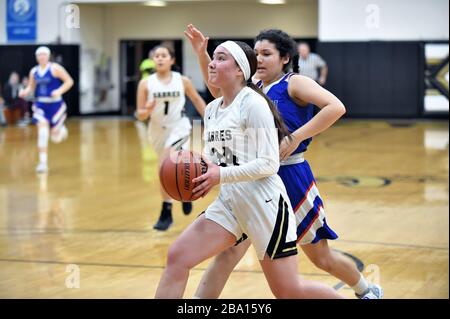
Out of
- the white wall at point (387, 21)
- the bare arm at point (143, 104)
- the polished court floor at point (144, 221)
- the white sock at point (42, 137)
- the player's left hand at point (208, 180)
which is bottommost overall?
the polished court floor at point (144, 221)

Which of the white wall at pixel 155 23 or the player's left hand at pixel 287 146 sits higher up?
the white wall at pixel 155 23

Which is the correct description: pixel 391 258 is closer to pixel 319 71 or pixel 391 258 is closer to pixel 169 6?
pixel 319 71

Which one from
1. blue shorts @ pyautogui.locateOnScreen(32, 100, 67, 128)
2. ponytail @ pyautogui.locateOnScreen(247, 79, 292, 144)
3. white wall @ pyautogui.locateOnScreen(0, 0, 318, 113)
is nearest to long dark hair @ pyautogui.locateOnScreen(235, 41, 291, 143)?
ponytail @ pyautogui.locateOnScreen(247, 79, 292, 144)

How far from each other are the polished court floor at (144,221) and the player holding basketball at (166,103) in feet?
2.98

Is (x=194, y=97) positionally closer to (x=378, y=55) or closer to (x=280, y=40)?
(x=280, y=40)

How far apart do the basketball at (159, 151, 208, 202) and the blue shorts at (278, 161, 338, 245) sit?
867 millimetres

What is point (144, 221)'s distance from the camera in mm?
9461

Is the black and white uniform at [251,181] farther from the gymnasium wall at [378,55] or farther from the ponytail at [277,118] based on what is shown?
the gymnasium wall at [378,55]

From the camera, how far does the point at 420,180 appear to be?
12656mm

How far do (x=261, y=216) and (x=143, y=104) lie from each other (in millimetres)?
4959

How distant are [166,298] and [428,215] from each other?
6.01 m

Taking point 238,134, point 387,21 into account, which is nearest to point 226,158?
point 238,134

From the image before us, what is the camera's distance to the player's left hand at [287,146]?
4727 mm

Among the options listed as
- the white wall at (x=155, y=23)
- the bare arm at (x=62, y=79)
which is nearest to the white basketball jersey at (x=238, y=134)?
the bare arm at (x=62, y=79)
